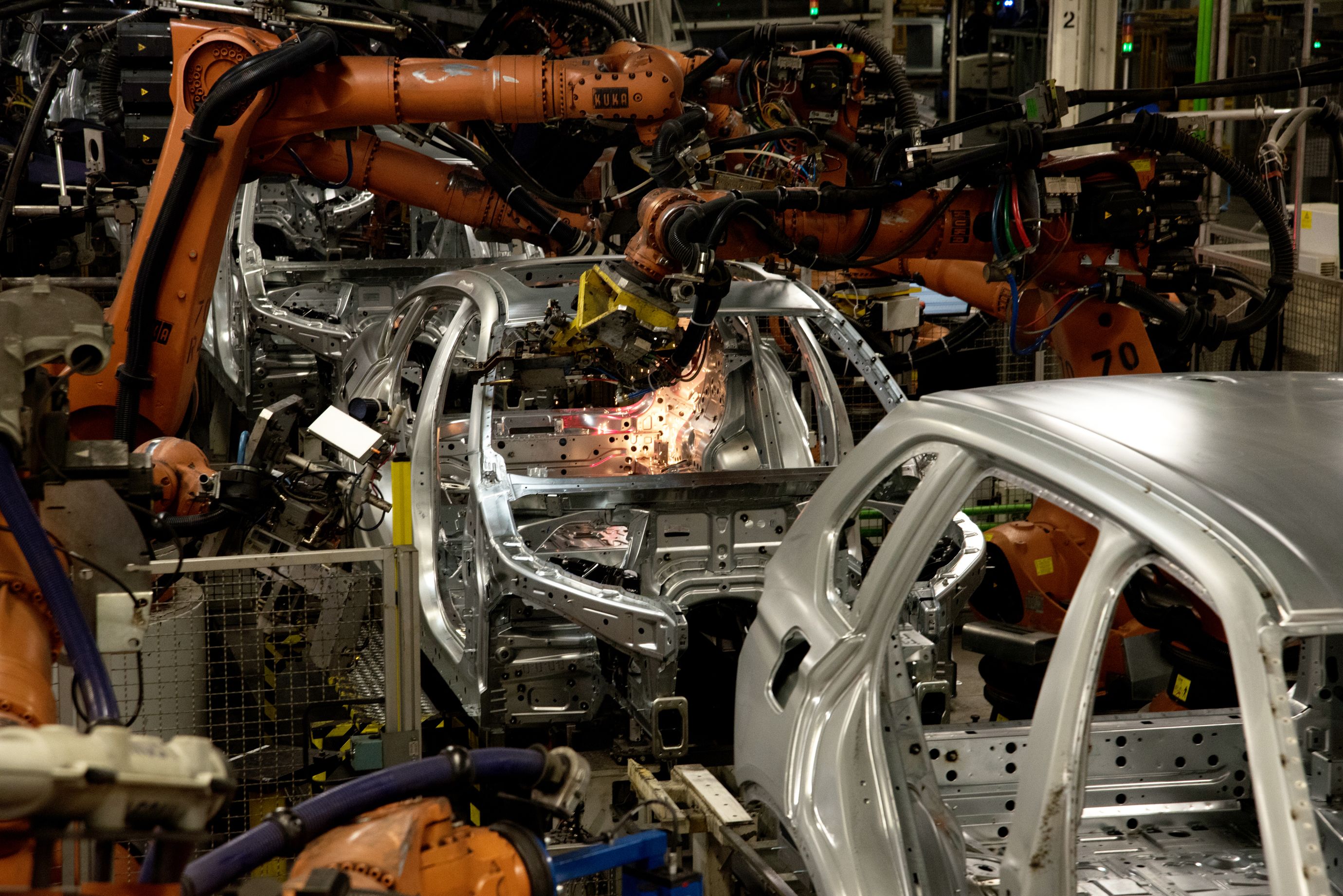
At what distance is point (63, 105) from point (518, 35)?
6.55 metres

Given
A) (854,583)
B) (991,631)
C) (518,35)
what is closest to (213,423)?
(518,35)

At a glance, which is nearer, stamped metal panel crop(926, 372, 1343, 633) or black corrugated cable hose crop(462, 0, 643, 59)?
stamped metal panel crop(926, 372, 1343, 633)

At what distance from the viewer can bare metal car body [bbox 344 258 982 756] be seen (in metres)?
4.67

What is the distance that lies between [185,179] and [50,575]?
3548mm

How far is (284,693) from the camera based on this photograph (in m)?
4.81

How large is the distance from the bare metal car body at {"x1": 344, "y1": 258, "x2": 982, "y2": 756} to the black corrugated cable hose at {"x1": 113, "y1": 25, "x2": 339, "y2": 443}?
979 millimetres

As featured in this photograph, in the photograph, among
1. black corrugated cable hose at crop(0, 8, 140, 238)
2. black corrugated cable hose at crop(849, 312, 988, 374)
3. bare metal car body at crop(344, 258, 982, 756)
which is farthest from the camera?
black corrugated cable hose at crop(849, 312, 988, 374)

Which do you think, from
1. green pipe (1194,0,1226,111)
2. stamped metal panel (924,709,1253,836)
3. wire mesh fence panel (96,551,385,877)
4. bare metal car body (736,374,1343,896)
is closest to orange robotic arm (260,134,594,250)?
wire mesh fence panel (96,551,385,877)

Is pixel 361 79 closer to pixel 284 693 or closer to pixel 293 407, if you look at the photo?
pixel 293 407

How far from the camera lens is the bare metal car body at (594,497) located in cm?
467

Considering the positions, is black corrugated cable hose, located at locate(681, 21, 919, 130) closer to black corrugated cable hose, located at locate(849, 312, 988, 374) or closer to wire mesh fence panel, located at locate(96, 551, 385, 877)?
black corrugated cable hose, located at locate(849, 312, 988, 374)

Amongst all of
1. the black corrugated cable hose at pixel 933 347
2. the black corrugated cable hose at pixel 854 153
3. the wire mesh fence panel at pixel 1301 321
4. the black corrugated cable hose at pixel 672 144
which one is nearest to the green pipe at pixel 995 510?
the black corrugated cable hose at pixel 933 347

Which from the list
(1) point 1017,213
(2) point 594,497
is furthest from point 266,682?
(1) point 1017,213

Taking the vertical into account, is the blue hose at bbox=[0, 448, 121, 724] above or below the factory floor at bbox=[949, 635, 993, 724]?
above
